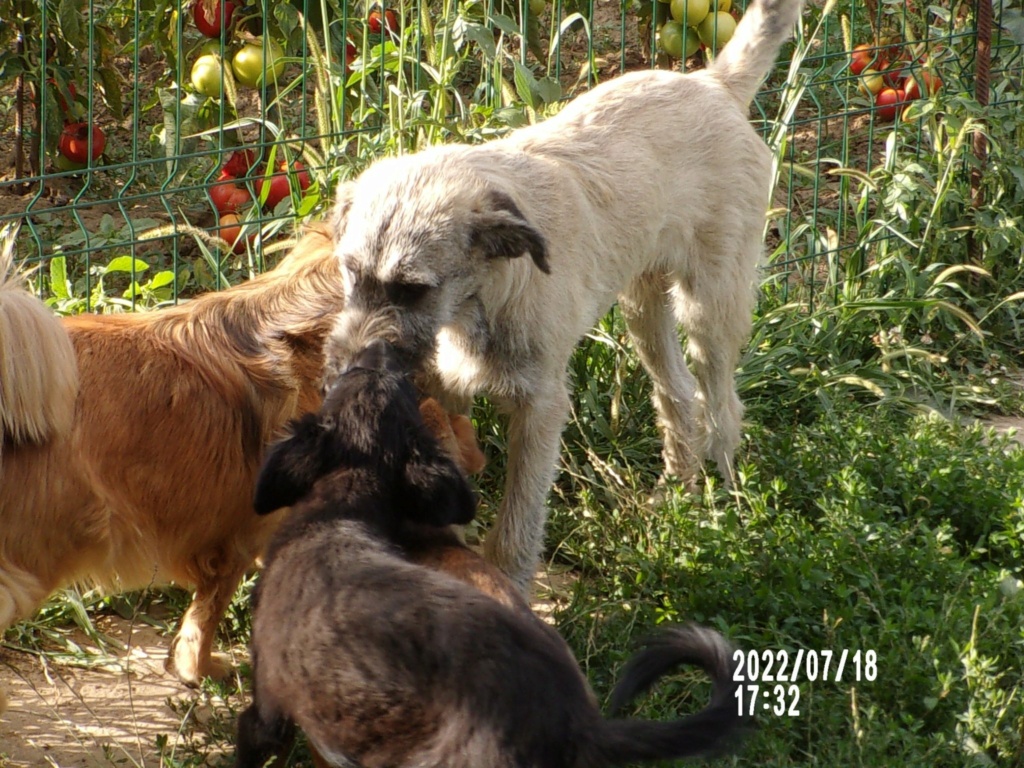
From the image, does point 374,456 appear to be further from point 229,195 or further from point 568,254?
point 229,195

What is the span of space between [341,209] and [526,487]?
996 mm

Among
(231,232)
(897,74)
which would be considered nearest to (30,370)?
(231,232)

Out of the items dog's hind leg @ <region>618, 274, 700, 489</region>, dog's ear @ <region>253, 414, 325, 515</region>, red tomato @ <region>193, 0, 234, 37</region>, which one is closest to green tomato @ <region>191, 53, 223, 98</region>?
red tomato @ <region>193, 0, 234, 37</region>

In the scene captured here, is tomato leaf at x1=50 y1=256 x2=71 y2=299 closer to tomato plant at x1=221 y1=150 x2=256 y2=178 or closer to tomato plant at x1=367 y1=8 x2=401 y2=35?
tomato plant at x1=221 y1=150 x2=256 y2=178

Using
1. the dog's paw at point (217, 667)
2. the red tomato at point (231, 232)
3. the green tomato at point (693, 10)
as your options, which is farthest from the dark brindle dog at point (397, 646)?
the green tomato at point (693, 10)

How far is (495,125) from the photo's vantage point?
512cm

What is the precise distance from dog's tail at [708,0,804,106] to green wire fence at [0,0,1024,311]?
2.10ft

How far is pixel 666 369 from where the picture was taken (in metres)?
4.90

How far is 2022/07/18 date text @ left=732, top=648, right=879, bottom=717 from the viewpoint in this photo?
3.48m

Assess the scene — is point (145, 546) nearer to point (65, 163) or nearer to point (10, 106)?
point (65, 163)

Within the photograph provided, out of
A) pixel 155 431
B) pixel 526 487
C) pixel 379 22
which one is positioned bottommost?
pixel 526 487

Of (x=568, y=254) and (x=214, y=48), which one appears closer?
(x=568, y=254)

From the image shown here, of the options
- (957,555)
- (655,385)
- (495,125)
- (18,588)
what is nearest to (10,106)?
(495,125)

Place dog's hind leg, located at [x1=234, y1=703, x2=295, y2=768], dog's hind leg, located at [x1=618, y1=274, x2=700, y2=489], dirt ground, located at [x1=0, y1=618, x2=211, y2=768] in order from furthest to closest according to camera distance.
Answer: dog's hind leg, located at [x1=618, y1=274, x2=700, y2=489], dirt ground, located at [x1=0, y1=618, x2=211, y2=768], dog's hind leg, located at [x1=234, y1=703, x2=295, y2=768]
